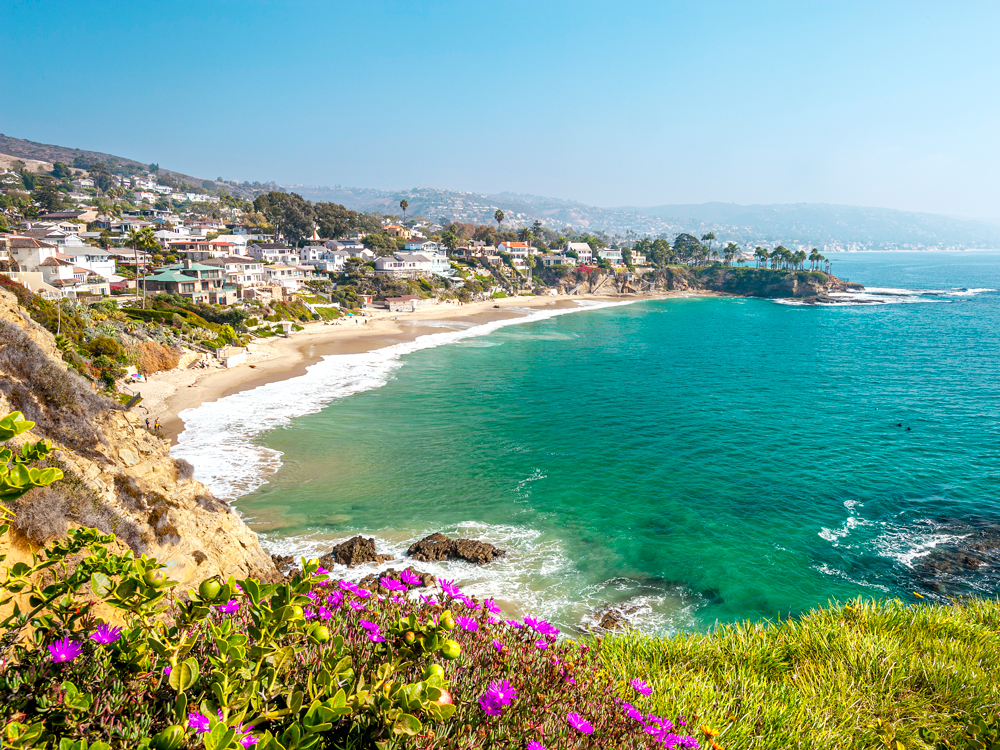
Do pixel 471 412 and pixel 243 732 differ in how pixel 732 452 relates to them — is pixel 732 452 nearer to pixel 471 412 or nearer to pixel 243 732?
pixel 471 412

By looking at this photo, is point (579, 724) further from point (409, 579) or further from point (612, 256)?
point (612, 256)

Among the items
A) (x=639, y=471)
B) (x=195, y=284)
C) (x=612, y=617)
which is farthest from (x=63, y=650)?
(x=195, y=284)

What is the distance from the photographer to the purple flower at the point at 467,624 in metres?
4.62

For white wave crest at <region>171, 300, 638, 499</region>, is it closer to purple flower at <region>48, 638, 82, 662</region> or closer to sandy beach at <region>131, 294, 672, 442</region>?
sandy beach at <region>131, 294, 672, 442</region>

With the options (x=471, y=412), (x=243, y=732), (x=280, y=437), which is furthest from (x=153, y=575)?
(x=471, y=412)

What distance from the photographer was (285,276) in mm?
→ 86688

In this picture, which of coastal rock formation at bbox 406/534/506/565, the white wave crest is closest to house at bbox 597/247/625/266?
the white wave crest

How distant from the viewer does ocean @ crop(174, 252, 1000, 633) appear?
61.0ft

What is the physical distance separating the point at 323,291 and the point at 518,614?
81.1 meters

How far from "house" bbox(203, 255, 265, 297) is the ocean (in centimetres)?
3055

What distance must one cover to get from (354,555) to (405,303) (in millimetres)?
77787

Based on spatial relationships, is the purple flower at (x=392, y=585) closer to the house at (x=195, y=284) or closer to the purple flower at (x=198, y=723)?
the purple flower at (x=198, y=723)

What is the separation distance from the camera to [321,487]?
24.8 metres

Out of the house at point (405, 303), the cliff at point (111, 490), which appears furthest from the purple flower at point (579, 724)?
the house at point (405, 303)
